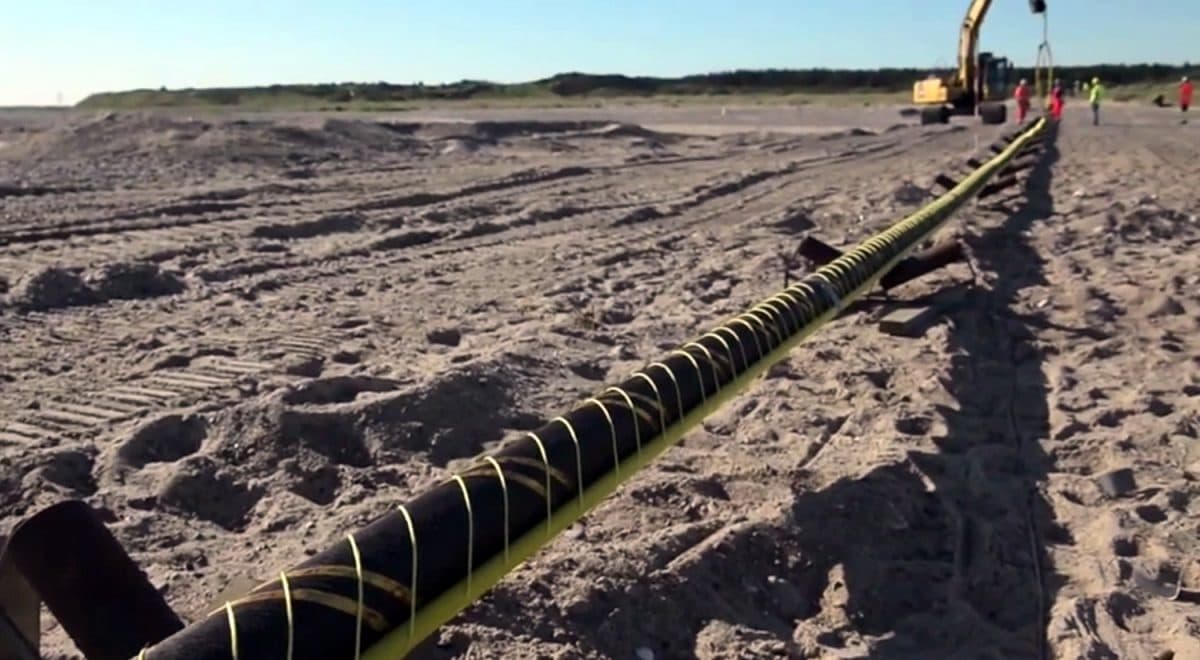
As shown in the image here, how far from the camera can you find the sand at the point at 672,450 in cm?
399

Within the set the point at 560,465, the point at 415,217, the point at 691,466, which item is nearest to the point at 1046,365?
the point at 691,466

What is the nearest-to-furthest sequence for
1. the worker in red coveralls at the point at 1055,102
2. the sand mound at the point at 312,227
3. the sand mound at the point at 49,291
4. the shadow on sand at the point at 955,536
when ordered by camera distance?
the shadow on sand at the point at 955,536
the sand mound at the point at 49,291
the sand mound at the point at 312,227
the worker in red coveralls at the point at 1055,102

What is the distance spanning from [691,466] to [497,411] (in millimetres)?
1109

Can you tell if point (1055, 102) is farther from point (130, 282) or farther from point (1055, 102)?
point (130, 282)

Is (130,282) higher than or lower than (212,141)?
lower

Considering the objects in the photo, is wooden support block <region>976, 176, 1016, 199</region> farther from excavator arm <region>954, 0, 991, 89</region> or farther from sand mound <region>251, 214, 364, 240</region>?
excavator arm <region>954, 0, 991, 89</region>

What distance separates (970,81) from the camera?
108 feet

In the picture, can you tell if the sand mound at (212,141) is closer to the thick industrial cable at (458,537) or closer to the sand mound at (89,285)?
the sand mound at (89,285)

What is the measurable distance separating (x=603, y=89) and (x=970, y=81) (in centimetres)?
6320

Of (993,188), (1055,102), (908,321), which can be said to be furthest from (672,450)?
(1055,102)

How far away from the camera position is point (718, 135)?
35594 millimetres

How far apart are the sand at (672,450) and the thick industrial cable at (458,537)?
0.49m

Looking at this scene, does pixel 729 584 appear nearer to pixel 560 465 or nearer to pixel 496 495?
pixel 560 465

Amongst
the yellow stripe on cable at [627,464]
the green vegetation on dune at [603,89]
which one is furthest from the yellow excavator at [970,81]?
the green vegetation on dune at [603,89]
